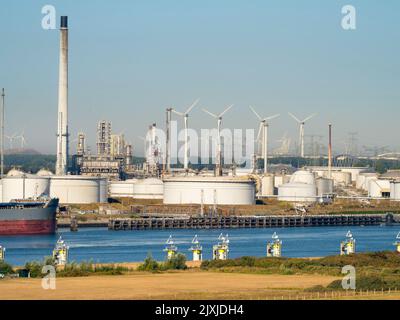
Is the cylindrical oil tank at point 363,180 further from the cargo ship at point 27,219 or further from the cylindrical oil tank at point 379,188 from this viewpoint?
the cargo ship at point 27,219

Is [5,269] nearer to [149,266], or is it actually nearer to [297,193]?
[149,266]

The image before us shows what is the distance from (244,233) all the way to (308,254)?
3248 centimetres

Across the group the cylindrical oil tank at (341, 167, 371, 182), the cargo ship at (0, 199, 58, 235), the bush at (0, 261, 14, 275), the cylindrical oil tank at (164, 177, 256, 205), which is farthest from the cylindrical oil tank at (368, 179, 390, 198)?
the bush at (0, 261, 14, 275)

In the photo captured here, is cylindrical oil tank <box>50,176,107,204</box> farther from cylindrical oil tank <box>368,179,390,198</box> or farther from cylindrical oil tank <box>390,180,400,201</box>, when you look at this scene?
cylindrical oil tank <box>368,179,390,198</box>

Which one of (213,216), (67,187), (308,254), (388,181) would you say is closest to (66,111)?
(67,187)

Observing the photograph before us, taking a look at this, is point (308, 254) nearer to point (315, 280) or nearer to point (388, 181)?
point (315, 280)

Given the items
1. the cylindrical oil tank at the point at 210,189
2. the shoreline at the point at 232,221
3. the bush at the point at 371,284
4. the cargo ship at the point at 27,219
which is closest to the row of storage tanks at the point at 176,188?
the cylindrical oil tank at the point at 210,189

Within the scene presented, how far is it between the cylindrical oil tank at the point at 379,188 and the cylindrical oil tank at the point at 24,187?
47.4 m

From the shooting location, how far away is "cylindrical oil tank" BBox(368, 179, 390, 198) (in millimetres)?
145875

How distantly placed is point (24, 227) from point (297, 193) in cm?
5139

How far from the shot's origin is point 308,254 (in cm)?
6028

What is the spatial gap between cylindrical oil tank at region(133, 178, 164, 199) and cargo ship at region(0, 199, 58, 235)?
4052cm

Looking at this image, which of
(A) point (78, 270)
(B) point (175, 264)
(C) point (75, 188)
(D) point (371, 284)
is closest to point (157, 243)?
(B) point (175, 264)

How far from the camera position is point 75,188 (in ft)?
391
